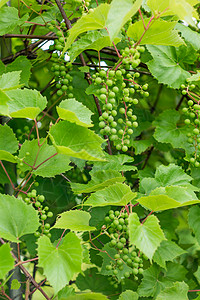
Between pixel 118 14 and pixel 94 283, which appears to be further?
pixel 94 283

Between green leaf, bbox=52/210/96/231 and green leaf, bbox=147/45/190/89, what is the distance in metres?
0.53

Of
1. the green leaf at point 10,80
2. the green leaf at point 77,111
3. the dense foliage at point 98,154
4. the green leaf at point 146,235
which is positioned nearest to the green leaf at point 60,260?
the dense foliage at point 98,154

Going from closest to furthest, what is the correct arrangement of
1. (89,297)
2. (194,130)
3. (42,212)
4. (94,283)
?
(89,297) → (42,212) → (194,130) → (94,283)

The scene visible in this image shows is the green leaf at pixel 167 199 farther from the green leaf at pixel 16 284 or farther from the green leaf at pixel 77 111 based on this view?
the green leaf at pixel 16 284

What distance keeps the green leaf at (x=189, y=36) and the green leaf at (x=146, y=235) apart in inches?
25.5

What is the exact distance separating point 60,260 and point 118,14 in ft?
1.77

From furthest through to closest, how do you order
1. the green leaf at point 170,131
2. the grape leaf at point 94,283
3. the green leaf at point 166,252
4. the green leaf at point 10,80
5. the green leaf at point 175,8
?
the grape leaf at point 94,283 < the green leaf at point 170,131 < the green leaf at point 166,252 < the green leaf at point 10,80 < the green leaf at point 175,8

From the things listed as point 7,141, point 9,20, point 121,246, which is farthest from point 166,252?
point 9,20

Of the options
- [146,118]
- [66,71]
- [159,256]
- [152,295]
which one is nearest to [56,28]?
[66,71]

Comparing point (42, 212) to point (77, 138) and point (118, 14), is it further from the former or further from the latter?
point (118, 14)

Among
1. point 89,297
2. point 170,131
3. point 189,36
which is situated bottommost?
point 89,297

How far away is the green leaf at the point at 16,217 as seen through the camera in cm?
88

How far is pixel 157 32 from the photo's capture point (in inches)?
37.0

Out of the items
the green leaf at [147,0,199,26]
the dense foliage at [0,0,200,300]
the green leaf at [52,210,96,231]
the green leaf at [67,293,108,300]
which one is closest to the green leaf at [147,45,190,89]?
the dense foliage at [0,0,200,300]
